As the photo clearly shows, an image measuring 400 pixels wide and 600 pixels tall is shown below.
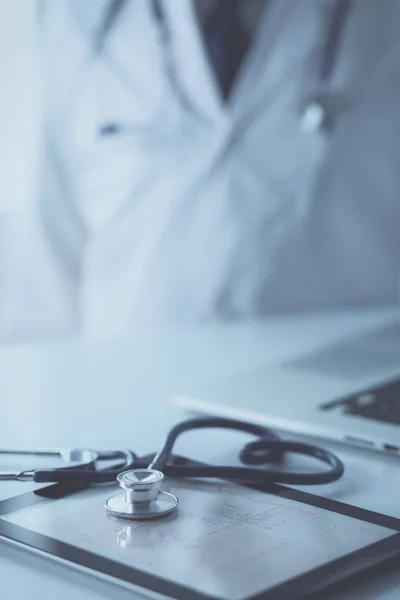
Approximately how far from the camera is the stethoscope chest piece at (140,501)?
0.49 meters

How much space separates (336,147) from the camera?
149cm

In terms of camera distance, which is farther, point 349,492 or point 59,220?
point 59,220

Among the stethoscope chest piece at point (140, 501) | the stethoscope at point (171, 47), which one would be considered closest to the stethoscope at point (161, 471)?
the stethoscope chest piece at point (140, 501)

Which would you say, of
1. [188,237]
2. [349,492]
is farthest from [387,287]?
[349,492]

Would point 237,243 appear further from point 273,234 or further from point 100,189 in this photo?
point 100,189

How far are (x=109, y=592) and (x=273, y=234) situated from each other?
1.11m

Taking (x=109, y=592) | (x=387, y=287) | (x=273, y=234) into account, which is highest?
(x=273, y=234)

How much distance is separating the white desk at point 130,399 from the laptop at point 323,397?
0.02 meters

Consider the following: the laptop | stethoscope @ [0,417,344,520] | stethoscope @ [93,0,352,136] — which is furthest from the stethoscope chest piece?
stethoscope @ [93,0,352,136]

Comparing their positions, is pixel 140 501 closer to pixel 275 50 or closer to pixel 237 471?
pixel 237 471

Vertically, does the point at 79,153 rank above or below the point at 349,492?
above

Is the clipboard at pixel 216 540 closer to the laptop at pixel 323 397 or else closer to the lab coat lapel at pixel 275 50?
the laptop at pixel 323 397

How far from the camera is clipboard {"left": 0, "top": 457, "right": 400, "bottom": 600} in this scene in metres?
0.42

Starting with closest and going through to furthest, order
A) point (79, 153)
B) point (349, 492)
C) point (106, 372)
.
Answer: point (349, 492)
point (106, 372)
point (79, 153)
